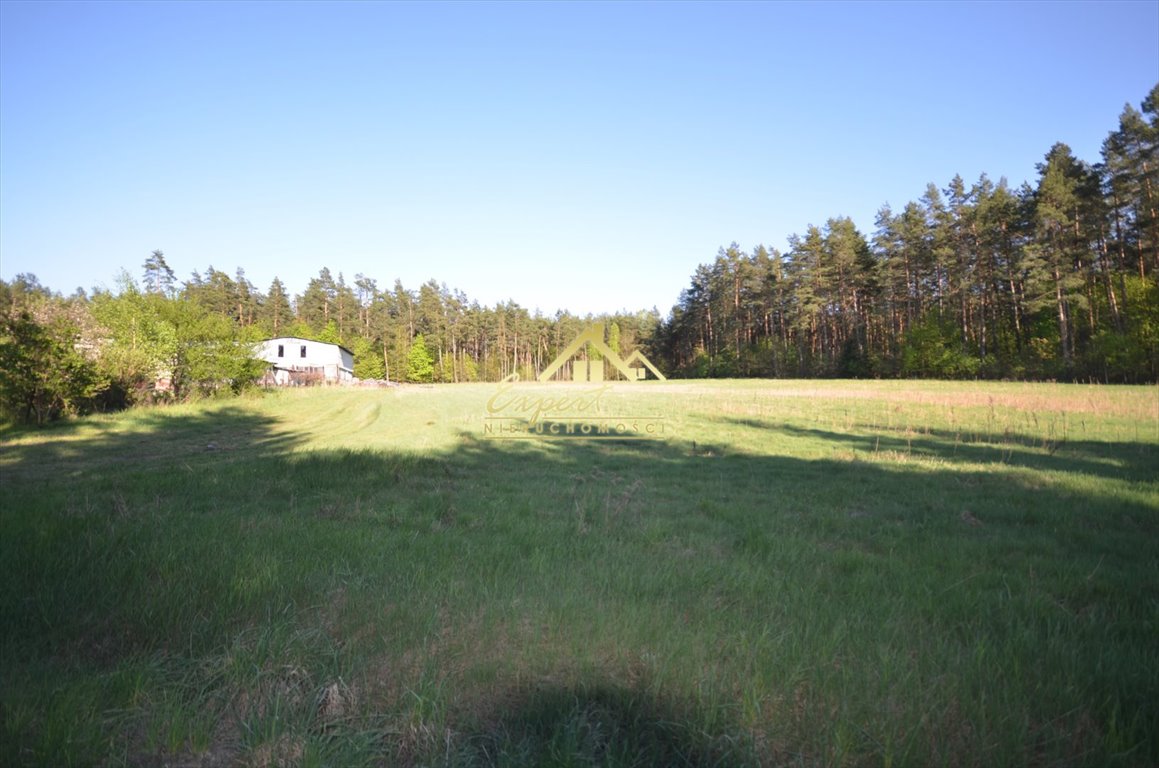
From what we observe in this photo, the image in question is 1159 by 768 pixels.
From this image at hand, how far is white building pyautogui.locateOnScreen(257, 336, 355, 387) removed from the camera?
6245 cm

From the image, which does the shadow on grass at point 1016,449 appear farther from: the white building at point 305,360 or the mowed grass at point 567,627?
the white building at point 305,360

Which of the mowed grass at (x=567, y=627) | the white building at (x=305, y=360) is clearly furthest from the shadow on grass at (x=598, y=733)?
the white building at (x=305, y=360)

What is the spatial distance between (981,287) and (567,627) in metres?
64.1

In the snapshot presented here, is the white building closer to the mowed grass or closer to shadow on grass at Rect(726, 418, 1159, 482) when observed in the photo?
the mowed grass

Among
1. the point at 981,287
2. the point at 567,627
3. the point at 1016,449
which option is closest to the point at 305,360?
the point at 1016,449

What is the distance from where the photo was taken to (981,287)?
50781 millimetres

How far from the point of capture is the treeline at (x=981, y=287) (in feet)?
122

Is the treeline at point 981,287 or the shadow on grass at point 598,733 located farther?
the treeline at point 981,287

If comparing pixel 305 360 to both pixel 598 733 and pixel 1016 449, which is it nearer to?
pixel 1016 449

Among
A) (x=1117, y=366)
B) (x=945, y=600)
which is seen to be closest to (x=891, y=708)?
(x=945, y=600)

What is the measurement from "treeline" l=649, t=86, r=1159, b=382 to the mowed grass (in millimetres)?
45694

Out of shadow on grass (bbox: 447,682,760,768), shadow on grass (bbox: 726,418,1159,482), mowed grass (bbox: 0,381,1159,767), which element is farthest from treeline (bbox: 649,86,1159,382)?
shadow on grass (bbox: 447,682,760,768)

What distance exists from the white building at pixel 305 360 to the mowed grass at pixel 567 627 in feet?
201

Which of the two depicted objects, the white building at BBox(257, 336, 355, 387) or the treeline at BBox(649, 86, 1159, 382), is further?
the white building at BBox(257, 336, 355, 387)
